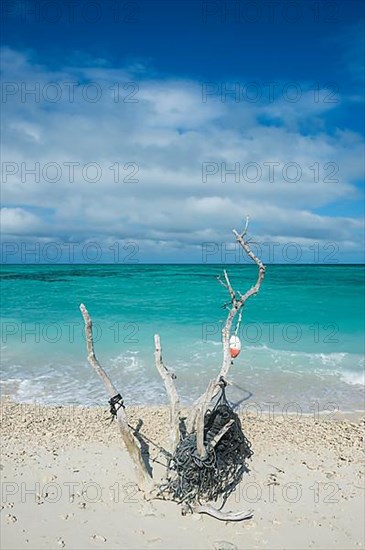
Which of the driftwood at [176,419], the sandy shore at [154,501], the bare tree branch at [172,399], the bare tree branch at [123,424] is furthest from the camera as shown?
the bare tree branch at [172,399]

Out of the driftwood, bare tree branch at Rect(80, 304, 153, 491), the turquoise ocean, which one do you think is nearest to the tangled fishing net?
the driftwood

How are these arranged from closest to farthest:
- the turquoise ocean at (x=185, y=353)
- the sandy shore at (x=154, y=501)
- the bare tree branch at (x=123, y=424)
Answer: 1. the sandy shore at (x=154, y=501)
2. the bare tree branch at (x=123, y=424)
3. the turquoise ocean at (x=185, y=353)

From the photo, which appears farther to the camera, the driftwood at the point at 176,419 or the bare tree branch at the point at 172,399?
the bare tree branch at the point at 172,399

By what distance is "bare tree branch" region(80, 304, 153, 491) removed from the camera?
273 inches

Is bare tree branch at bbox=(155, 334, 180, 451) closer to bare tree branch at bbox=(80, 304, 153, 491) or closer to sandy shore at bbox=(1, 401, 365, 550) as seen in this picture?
bare tree branch at bbox=(80, 304, 153, 491)

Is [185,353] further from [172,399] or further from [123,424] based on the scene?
[123,424]

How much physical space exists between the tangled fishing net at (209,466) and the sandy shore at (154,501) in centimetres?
23

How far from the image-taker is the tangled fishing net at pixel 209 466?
6746mm

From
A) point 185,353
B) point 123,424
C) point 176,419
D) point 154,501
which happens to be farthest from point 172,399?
point 185,353

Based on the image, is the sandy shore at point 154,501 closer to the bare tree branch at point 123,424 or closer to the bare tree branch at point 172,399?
the bare tree branch at point 123,424

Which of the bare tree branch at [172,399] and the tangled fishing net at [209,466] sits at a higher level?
the bare tree branch at [172,399]

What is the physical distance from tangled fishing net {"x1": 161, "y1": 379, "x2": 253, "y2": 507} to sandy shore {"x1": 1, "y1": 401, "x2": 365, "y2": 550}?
0.74 ft

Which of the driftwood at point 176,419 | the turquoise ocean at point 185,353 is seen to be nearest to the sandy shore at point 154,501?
the driftwood at point 176,419

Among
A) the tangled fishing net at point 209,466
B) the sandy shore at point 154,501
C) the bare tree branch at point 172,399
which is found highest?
the bare tree branch at point 172,399
